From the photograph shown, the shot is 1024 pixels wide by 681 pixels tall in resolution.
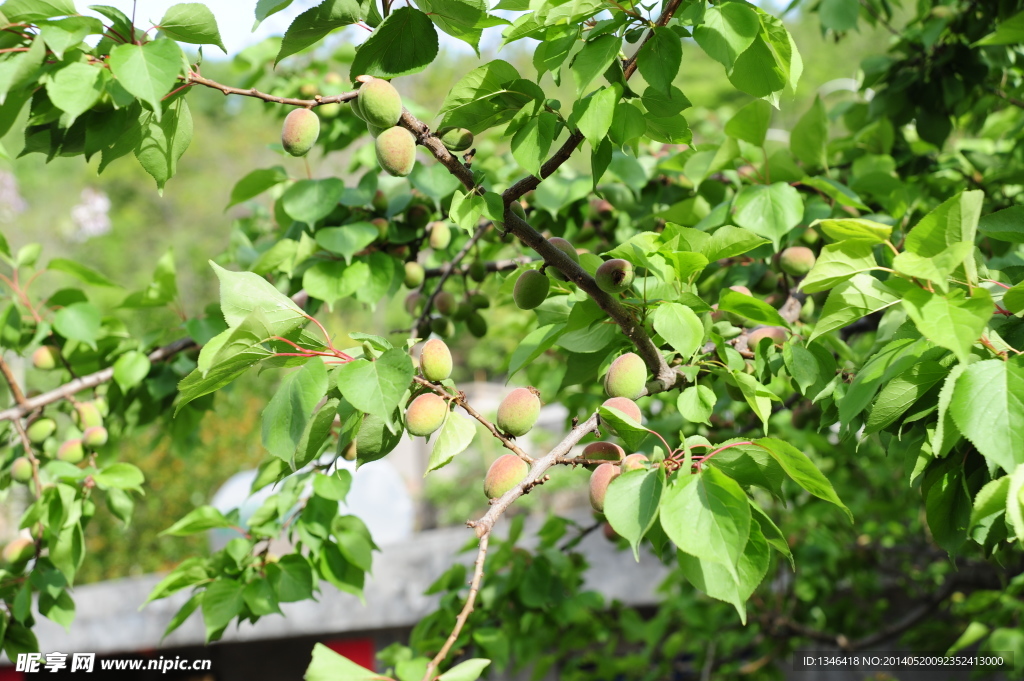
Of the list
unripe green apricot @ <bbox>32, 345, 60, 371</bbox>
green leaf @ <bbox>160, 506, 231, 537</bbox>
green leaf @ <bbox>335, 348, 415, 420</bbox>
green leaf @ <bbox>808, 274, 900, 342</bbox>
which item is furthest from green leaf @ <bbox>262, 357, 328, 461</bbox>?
unripe green apricot @ <bbox>32, 345, 60, 371</bbox>

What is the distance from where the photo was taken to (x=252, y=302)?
0.67m

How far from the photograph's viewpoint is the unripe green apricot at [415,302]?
1379mm

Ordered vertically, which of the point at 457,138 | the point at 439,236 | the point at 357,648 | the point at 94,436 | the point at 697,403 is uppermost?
the point at 457,138

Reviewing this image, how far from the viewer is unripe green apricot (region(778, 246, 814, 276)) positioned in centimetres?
103

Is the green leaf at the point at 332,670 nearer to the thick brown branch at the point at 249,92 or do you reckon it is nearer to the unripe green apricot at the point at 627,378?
the unripe green apricot at the point at 627,378

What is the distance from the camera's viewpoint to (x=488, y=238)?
144 cm

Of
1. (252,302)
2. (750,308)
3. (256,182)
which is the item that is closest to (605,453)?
(750,308)

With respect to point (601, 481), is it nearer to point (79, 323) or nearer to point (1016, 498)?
point (1016, 498)

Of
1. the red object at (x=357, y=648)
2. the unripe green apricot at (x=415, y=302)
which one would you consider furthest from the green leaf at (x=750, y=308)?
the red object at (x=357, y=648)

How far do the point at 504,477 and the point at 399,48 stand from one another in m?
0.38

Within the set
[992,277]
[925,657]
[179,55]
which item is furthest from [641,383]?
[925,657]

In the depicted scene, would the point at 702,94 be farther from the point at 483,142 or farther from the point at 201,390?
the point at 201,390

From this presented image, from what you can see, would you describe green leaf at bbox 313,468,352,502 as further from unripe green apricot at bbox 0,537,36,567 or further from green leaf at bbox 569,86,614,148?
green leaf at bbox 569,86,614,148

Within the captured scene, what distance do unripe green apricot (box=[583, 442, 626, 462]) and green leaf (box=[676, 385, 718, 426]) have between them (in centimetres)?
8
